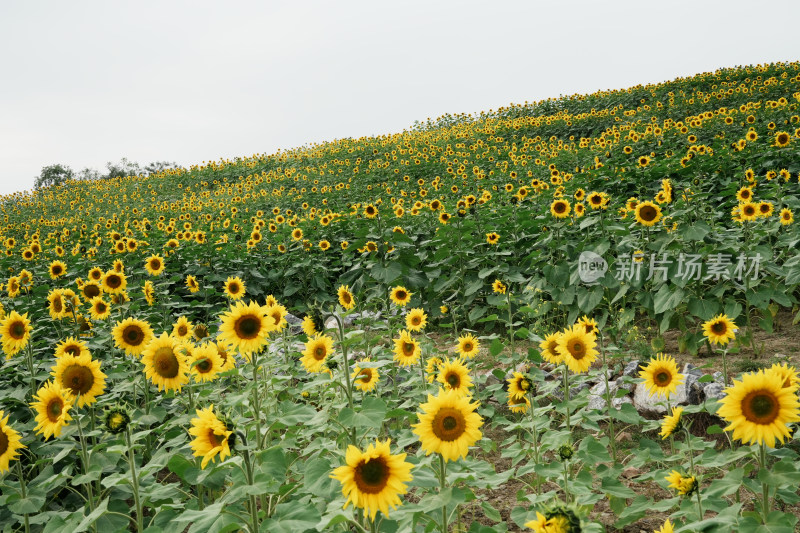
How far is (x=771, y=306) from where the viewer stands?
5.31 m

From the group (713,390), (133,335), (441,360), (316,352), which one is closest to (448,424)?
(316,352)

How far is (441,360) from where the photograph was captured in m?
4.18

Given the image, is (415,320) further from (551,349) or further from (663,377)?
(663,377)

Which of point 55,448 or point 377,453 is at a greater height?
point 377,453

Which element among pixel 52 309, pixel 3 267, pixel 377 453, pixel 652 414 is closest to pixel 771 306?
pixel 652 414

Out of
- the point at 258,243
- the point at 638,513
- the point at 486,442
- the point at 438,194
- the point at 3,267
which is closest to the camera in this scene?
the point at 638,513

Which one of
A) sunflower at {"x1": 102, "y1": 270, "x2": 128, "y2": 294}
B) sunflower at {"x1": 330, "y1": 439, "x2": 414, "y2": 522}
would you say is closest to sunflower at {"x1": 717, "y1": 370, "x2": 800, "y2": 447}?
sunflower at {"x1": 330, "y1": 439, "x2": 414, "y2": 522}

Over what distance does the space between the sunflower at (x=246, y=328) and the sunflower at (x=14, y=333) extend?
1.62 meters

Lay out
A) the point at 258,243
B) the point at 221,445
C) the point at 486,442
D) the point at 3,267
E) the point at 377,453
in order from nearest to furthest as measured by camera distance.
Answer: the point at 377,453
the point at 221,445
the point at 486,442
the point at 3,267
the point at 258,243

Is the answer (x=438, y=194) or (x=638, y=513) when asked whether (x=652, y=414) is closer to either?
(x=638, y=513)

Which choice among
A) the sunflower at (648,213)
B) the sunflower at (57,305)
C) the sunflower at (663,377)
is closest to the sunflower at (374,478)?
the sunflower at (663,377)

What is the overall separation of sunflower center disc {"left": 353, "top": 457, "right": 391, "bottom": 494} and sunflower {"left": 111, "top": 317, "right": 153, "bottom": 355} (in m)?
2.25

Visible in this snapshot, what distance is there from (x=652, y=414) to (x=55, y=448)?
4.36 metres

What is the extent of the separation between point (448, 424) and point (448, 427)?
0.4 inches
